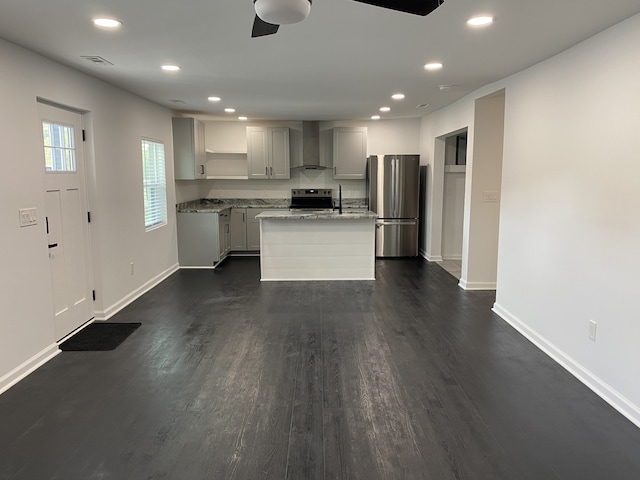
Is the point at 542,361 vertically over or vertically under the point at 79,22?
under

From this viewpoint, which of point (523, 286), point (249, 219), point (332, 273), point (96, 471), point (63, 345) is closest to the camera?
point (96, 471)

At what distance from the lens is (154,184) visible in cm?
610

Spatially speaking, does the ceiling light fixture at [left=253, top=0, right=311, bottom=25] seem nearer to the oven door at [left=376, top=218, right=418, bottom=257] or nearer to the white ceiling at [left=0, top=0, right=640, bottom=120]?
the white ceiling at [left=0, top=0, right=640, bottom=120]

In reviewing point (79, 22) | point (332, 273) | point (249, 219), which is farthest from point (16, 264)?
point (249, 219)

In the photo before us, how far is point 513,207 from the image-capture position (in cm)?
434

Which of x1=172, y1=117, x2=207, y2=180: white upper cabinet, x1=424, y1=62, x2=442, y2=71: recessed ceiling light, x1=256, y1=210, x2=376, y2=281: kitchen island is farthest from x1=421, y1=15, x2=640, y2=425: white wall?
x1=172, y1=117, x2=207, y2=180: white upper cabinet

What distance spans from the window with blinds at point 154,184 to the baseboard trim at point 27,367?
240 centimetres

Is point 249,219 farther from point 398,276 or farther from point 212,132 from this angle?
point 398,276

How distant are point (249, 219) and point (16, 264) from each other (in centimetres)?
493

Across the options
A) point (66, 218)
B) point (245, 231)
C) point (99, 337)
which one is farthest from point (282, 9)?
point (245, 231)

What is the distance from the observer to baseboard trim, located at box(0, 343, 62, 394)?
9.85 feet

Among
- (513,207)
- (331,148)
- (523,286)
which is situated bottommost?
(523,286)

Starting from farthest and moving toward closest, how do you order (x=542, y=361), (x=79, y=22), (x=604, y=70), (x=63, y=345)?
(x=63, y=345), (x=542, y=361), (x=604, y=70), (x=79, y=22)

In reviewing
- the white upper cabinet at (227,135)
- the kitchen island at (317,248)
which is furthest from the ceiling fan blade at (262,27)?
the white upper cabinet at (227,135)
